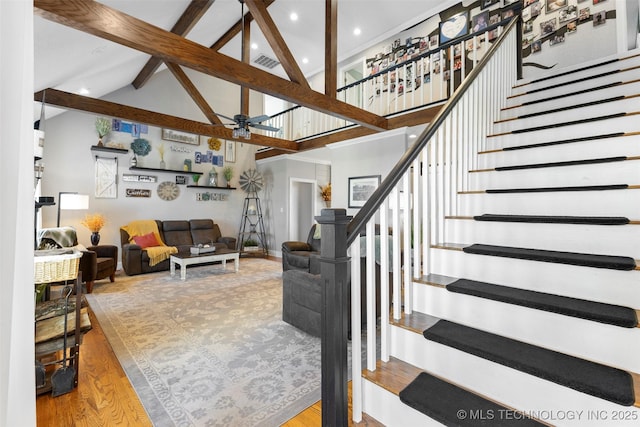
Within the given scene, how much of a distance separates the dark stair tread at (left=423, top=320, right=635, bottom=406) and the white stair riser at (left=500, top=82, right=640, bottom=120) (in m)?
2.41

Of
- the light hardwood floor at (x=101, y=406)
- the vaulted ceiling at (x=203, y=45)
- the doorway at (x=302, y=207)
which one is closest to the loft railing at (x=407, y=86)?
the vaulted ceiling at (x=203, y=45)

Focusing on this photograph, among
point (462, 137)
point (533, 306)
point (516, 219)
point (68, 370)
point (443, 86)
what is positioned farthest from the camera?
point (443, 86)

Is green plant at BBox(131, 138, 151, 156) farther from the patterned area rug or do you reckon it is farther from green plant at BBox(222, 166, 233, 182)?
the patterned area rug

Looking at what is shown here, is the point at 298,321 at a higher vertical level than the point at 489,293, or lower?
lower

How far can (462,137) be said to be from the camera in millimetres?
2246

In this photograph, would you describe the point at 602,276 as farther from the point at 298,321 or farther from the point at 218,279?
the point at 218,279

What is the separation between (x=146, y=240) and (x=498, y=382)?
6317mm

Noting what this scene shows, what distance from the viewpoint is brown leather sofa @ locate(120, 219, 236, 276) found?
5.40 m

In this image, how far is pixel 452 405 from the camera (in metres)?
1.24

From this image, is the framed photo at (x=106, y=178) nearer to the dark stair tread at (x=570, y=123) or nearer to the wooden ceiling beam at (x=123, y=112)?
the wooden ceiling beam at (x=123, y=112)

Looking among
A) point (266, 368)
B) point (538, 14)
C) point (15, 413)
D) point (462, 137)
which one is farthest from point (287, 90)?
point (538, 14)

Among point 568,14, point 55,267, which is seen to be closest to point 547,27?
point 568,14

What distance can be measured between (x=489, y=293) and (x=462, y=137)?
1.28 metres

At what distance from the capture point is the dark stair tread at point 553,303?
1194mm
